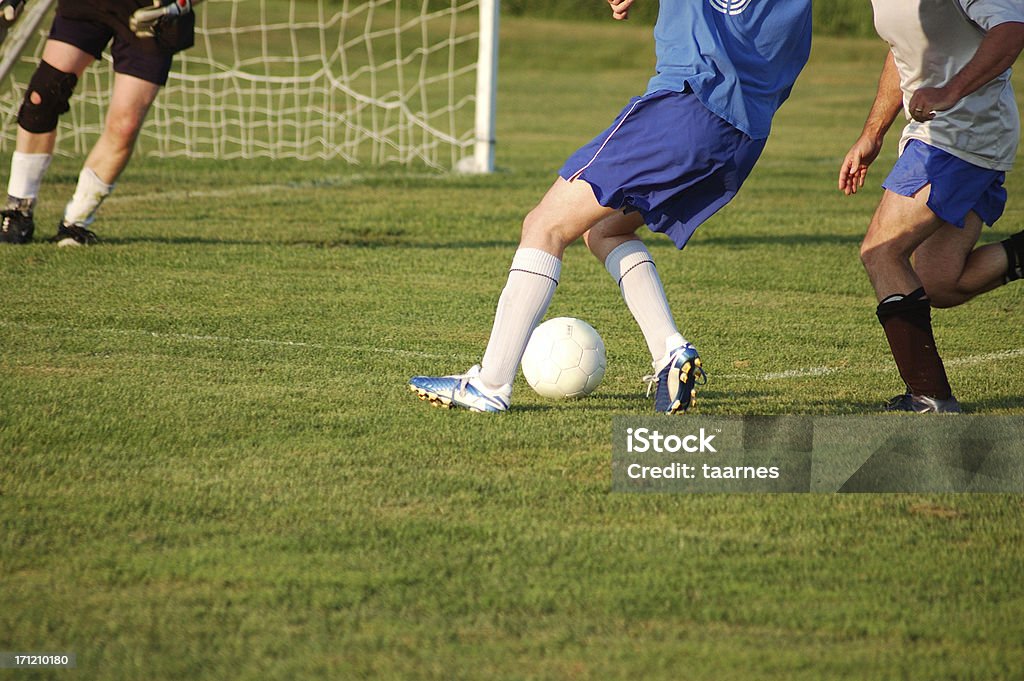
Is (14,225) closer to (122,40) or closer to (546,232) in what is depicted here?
(122,40)

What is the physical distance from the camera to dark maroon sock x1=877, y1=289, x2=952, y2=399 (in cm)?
477

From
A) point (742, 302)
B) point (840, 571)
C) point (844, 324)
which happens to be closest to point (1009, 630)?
point (840, 571)

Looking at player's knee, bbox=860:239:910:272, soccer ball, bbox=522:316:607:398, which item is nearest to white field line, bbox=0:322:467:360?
soccer ball, bbox=522:316:607:398

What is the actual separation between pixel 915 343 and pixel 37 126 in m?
5.32

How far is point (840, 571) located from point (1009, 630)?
0.43 m

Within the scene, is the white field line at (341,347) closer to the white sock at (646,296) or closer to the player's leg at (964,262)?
the player's leg at (964,262)

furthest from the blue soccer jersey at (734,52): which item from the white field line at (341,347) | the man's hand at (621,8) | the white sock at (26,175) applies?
the white sock at (26,175)

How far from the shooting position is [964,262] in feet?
16.7

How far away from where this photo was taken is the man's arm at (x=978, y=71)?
4.36m

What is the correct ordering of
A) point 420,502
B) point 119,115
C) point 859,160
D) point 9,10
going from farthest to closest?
point 119,115
point 9,10
point 859,160
point 420,502

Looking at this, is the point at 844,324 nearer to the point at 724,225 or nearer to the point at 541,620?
the point at 724,225

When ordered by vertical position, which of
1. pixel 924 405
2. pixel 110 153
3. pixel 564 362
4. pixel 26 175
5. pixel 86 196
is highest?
pixel 110 153
